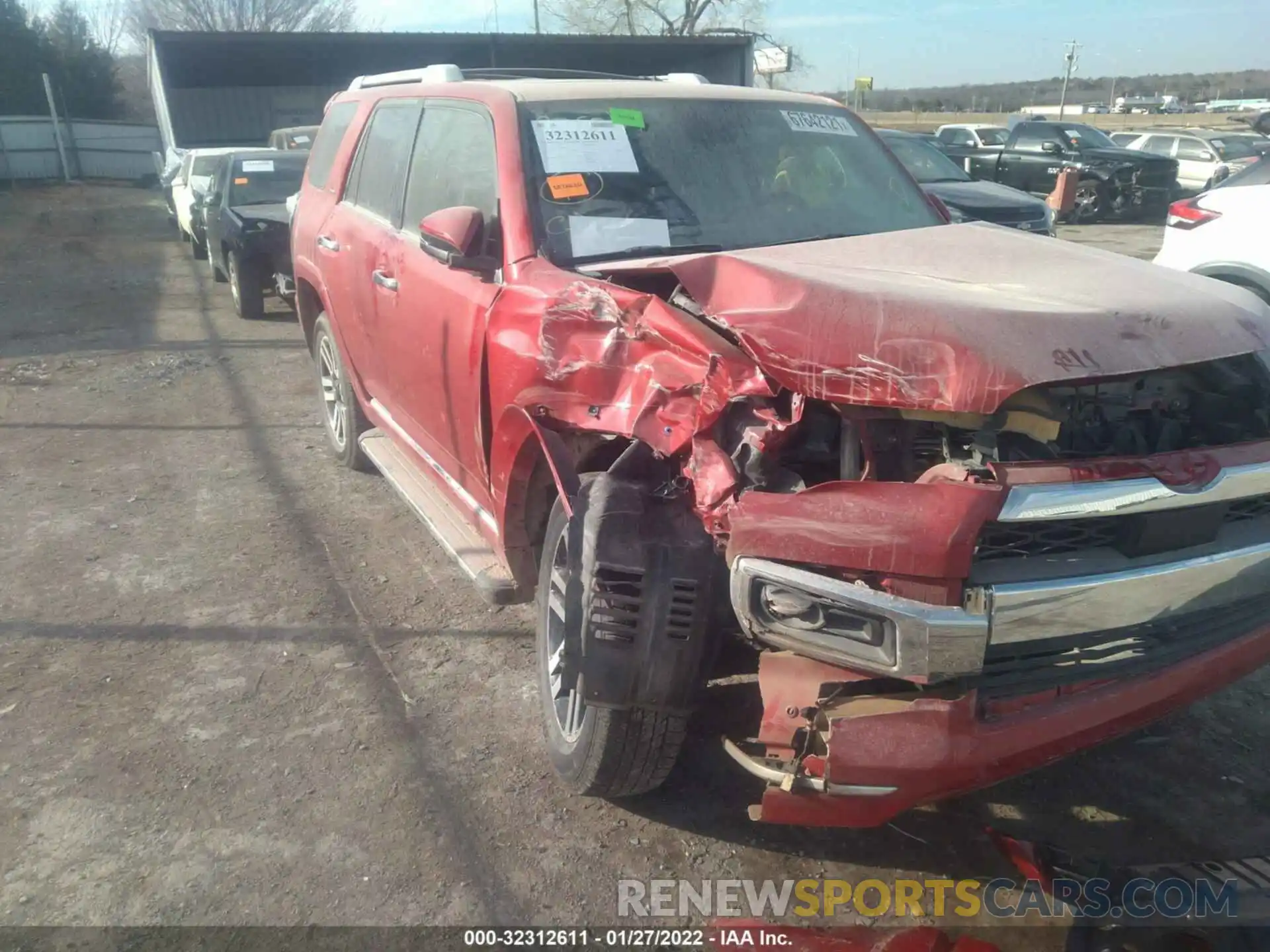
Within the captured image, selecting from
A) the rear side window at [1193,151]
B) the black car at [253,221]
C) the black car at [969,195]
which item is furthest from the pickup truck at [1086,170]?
the black car at [253,221]

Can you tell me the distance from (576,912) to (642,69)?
44.9 ft

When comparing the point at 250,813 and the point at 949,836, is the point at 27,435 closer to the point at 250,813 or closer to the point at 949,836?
the point at 250,813

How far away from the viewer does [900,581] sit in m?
2.01

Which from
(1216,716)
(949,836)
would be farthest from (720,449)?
(1216,716)

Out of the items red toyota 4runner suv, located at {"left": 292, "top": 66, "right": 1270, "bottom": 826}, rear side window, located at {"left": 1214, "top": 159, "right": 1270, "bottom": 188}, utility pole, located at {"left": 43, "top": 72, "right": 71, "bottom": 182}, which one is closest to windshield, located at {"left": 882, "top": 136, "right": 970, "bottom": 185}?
rear side window, located at {"left": 1214, "top": 159, "right": 1270, "bottom": 188}

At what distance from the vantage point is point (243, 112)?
52.5 feet

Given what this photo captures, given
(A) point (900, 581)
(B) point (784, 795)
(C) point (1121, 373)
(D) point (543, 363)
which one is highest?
(C) point (1121, 373)

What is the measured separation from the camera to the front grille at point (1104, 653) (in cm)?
211

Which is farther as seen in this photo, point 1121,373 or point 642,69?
point 642,69

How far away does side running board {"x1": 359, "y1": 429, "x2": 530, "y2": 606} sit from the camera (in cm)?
325

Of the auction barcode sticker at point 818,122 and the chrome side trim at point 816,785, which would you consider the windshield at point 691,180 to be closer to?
the auction barcode sticker at point 818,122

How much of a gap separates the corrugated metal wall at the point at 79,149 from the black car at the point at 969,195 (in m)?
23.6

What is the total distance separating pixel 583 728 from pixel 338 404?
3459mm

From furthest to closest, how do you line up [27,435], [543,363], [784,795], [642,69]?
1. [642,69]
2. [27,435]
3. [543,363]
4. [784,795]
